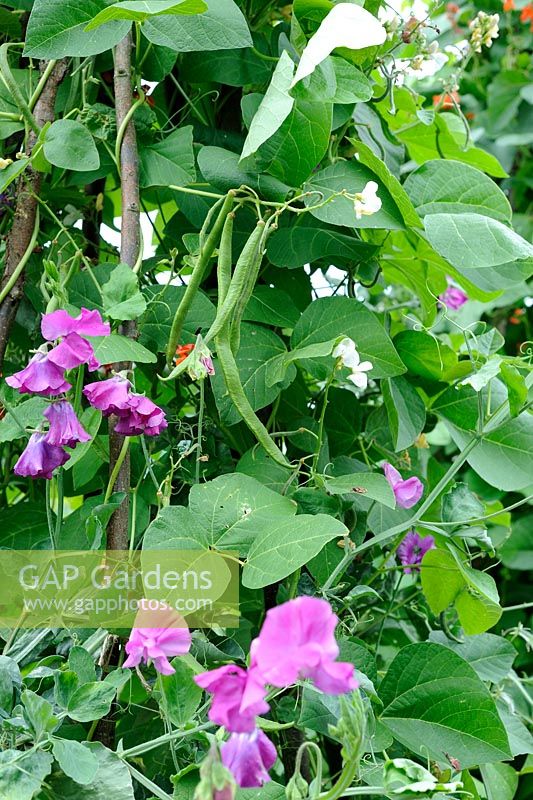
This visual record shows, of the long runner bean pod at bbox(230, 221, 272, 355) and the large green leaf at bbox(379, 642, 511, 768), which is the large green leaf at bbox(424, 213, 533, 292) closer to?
the long runner bean pod at bbox(230, 221, 272, 355)

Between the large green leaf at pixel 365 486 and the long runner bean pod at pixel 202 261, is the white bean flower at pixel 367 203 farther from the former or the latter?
the large green leaf at pixel 365 486

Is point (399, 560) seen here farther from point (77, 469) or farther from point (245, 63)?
point (245, 63)

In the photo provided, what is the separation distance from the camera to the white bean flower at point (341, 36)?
70 cm

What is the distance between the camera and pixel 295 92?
74 cm

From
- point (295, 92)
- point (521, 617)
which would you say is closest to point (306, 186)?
point (295, 92)

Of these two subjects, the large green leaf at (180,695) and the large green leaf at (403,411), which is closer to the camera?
the large green leaf at (180,695)

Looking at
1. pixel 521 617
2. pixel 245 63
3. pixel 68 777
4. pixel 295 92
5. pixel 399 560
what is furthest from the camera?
pixel 521 617

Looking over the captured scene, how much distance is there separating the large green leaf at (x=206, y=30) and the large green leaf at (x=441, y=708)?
0.54 metres

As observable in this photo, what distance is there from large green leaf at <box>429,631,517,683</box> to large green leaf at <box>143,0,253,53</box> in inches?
24.3

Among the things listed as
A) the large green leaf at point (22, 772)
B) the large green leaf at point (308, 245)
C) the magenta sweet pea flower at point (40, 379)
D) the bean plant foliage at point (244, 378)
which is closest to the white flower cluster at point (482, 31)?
the bean plant foliage at point (244, 378)

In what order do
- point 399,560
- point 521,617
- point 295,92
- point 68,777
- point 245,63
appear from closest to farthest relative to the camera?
point 68,777 → point 295,92 → point 245,63 → point 399,560 → point 521,617

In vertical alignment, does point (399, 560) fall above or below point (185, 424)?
below

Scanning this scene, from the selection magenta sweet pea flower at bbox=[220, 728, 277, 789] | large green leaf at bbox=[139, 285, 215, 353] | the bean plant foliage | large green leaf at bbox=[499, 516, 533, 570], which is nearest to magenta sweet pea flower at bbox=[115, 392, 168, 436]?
the bean plant foliage

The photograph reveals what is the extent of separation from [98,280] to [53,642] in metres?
0.33
